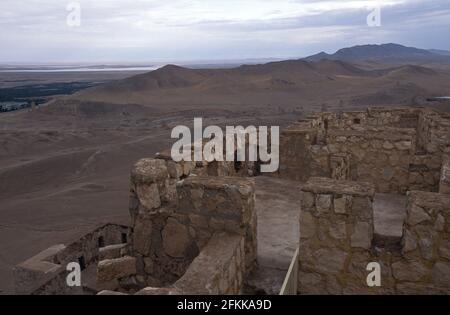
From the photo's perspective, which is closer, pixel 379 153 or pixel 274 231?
pixel 274 231

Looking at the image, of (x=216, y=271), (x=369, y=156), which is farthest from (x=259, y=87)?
(x=216, y=271)

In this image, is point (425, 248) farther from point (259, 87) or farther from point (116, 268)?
point (259, 87)

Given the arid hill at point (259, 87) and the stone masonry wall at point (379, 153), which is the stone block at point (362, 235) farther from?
the arid hill at point (259, 87)

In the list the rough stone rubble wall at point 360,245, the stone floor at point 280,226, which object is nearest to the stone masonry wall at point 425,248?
the rough stone rubble wall at point 360,245

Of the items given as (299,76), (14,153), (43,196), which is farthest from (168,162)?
(299,76)

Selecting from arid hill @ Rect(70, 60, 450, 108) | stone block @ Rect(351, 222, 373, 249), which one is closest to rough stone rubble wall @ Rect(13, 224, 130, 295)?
stone block @ Rect(351, 222, 373, 249)
